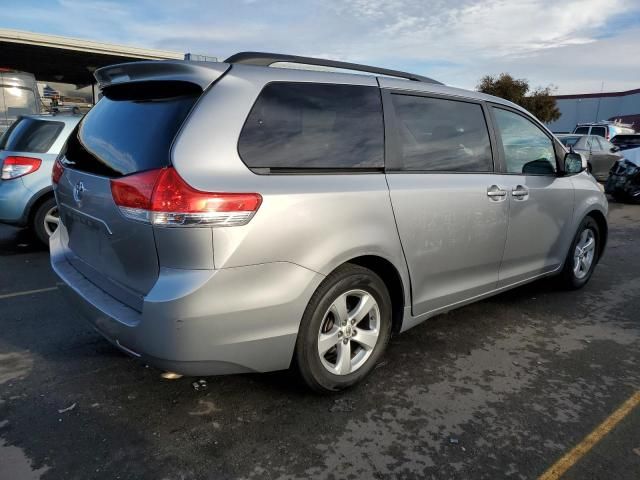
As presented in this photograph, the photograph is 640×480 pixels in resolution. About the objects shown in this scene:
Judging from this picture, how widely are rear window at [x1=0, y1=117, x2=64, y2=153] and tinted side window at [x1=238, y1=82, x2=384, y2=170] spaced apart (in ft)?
15.3

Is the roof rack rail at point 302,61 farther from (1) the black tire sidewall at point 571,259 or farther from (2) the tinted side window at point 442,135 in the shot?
(1) the black tire sidewall at point 571,259

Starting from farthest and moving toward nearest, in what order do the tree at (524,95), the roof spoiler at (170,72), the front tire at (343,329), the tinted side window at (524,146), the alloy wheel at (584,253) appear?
the tree at (524,95) → the alloy wheel at (584,253) → the tinted side window at (524,146) → the front tire at (343,329) → the roof spoiler at (170,72)

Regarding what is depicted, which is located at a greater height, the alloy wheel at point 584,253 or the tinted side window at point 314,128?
the tinted side window at point 314,128

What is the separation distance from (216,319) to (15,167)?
16.2ft

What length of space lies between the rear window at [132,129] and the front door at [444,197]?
126 centimetres

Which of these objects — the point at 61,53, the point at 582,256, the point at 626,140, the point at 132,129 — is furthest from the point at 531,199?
the point at 61,53

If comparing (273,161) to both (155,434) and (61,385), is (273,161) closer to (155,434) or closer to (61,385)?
(155,434)

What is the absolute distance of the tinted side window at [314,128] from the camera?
2.48m

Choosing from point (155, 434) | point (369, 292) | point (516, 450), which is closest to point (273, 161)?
point (369, 292)

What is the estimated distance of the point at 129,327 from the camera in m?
2.39

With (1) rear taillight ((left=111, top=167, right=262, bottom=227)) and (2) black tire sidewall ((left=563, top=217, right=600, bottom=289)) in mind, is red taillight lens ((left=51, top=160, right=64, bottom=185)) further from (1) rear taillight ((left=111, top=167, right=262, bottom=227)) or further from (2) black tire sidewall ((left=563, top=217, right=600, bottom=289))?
(2) black tire sidewall ((left=563, top=217, right=600, bottom=289))

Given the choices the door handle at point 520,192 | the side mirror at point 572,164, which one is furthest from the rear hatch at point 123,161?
the side mirror at point 572,164

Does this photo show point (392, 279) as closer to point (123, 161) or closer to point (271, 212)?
point (271, 212)

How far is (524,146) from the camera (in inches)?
162
